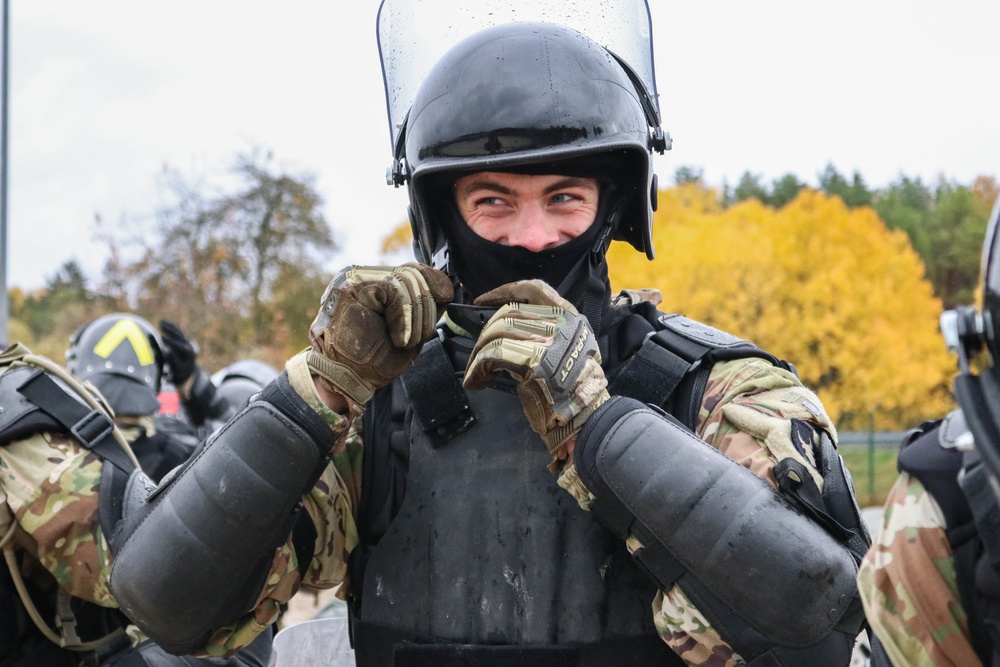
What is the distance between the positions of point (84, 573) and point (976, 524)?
1.97m

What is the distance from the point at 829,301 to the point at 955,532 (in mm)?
28081

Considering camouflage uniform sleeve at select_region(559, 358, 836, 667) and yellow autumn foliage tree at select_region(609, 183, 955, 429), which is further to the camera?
yellow autumn foliage tree at select_region(609, 183, 955, 429)

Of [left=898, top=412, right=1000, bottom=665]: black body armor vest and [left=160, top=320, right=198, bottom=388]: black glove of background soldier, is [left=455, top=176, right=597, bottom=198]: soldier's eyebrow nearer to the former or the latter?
[left=898, top=412, right=1000, bottom=665]: black body armor vest

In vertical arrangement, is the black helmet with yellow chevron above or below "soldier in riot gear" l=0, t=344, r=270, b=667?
below

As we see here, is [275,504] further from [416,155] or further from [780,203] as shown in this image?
[780,203]

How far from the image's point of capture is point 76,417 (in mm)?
2748

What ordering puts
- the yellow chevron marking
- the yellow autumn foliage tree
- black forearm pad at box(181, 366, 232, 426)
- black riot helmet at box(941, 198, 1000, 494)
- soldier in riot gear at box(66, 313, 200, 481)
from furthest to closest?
the yellow autumn foliage tree → black forearm pad at box(181, 366, 232, 426) → the yellow chevron marking → soldier in riot gear at box(66, 313, 200, 481) → black riot helmet at box(941, 198, 1000, 494)

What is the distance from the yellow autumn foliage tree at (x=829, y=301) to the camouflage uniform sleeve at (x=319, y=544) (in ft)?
78.6

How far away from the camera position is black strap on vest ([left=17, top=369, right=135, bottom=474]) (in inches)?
107

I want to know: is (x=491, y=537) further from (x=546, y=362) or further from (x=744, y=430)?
(x=744, y=430)

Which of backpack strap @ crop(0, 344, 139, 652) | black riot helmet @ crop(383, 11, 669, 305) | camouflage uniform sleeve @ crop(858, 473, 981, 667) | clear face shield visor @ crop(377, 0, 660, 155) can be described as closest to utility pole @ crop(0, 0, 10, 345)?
backpack strap @ crop(0, 344, 139, 652)

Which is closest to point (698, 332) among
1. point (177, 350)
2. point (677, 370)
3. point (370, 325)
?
point (677, 370)

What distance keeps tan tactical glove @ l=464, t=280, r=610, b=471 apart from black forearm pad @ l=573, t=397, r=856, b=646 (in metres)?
0.08

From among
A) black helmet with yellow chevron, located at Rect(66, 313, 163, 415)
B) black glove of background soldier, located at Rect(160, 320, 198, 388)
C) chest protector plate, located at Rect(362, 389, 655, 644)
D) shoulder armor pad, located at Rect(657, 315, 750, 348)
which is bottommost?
black glove of background soldier, located at Rect(160, 320, 198, 388)
